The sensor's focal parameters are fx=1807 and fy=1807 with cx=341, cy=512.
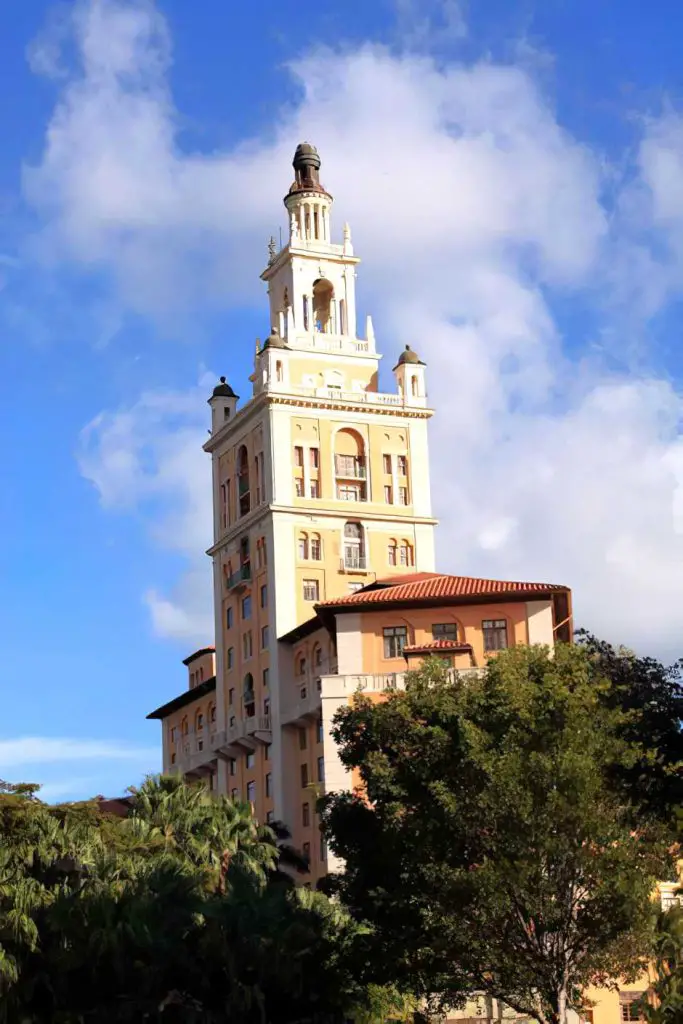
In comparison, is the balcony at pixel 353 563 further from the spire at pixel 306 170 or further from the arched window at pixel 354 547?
the spire at pixel 306 170

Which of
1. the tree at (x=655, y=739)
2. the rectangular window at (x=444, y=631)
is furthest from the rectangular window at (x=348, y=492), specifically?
the tree at (x=655, y=739)

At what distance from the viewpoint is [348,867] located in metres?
50.8

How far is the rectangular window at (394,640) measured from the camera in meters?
75.8

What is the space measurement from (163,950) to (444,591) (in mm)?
30508

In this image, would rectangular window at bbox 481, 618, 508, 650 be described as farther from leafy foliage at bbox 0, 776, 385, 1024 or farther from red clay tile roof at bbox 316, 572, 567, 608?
leafy foliage at bbox 0, 776, 385, 1024

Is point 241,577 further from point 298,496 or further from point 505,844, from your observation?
point 505,844

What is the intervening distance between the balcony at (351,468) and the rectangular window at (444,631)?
19432mm

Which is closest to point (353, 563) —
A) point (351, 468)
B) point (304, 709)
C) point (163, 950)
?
point (351, 468)

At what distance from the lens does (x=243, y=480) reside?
96.3 m

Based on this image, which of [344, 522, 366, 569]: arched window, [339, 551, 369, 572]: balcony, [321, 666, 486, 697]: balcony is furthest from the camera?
[344, 522, 366, 569]: arched window

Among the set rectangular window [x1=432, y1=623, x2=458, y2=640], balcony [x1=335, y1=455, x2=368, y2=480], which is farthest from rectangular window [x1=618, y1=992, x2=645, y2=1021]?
balcony [x1=335, y1=455, x2=368, y2=480]

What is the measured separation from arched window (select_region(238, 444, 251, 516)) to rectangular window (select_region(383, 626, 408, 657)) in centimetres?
2082

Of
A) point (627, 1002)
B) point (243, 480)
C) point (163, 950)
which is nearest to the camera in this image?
point (163, 950)

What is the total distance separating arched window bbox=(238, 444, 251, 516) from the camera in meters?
95.4
